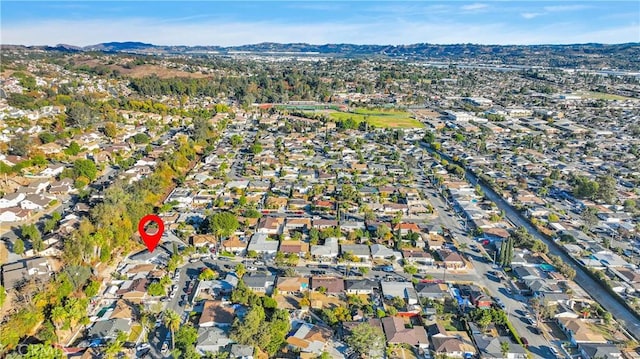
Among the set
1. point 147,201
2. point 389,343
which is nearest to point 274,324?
point 389,343

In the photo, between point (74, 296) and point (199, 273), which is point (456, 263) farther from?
point (74, 296)

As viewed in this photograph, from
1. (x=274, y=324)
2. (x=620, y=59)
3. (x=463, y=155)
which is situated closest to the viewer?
(x=274, y=324)

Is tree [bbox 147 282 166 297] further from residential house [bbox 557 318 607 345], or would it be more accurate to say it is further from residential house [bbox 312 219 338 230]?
residential house [bbox 557 318 607 345]

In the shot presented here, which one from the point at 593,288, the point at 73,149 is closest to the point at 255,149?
the point at 73,149

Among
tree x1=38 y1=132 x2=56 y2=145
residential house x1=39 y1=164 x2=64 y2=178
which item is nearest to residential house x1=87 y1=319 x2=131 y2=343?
residential house x1=39 y1=164 x2=64 y2=178

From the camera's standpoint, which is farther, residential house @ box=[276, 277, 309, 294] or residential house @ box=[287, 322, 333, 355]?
residential house @ box=[276, 277, 309, 294]
